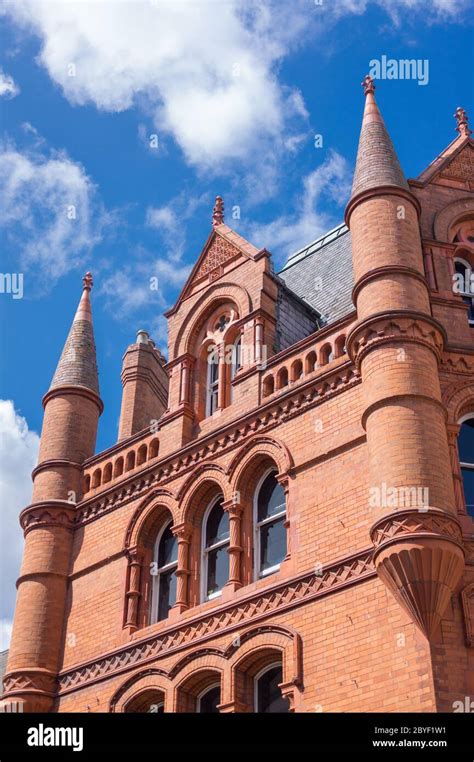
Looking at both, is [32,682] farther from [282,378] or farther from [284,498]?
[282,378]

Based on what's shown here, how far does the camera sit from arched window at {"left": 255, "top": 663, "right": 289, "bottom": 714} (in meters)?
15.7

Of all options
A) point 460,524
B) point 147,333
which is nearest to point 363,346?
point 460,524

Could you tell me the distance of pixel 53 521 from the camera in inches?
819

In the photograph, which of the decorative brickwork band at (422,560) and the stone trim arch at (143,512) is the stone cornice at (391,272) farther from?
the stone trim arch at (143,512)

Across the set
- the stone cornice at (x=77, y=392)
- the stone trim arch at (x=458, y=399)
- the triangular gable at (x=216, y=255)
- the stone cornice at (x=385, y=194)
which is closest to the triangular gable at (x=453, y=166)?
the stone cornice at (x=385, y=194)

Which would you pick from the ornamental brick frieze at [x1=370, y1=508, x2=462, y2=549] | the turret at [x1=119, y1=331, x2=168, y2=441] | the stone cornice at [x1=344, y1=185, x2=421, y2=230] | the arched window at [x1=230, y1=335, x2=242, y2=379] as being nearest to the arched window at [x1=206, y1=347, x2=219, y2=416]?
the arched window at [x1=230, y1=335, x2=242, y2=379]

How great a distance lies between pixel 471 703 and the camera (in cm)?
1296

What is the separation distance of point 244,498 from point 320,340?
2.97 m

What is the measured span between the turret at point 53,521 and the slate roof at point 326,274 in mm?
5068

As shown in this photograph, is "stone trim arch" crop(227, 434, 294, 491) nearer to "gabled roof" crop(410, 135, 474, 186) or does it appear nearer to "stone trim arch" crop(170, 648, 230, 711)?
"stone trim arch" crop(170, 648, 230, 711)

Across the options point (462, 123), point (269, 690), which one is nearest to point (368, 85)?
point (462, 123)

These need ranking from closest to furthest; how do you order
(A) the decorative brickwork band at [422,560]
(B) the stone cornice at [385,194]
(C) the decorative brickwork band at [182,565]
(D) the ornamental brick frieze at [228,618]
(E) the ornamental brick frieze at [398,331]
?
(A) the decorative brickwork band at [422,560] < (D) the ornamental brick frieze at [228,618] < (E) the ornamental brick frieze at [398,331] < (C) the decorative brickwork band at [182,565] < (B) the stone cornice at [385,194]

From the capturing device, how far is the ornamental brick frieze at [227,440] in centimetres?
1722

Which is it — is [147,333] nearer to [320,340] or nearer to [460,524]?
[320,340]
